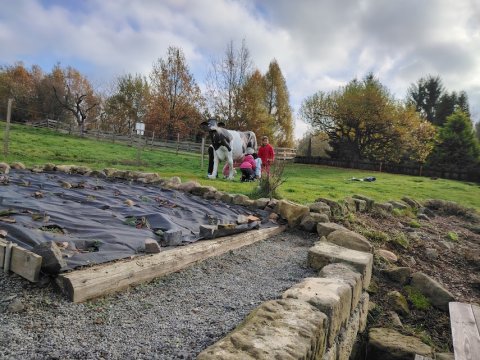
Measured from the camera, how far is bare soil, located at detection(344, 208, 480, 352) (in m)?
4.59

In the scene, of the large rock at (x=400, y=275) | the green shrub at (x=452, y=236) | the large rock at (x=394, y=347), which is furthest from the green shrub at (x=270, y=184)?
the large rock at (x=394, y=347)

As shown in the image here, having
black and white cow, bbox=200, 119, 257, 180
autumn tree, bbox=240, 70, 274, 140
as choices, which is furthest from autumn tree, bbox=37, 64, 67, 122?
black and white cow, bbox=200, 119, 257, 180

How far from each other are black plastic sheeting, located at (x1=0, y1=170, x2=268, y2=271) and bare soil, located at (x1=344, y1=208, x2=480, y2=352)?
204cm

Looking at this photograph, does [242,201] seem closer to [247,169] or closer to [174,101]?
[247,169]

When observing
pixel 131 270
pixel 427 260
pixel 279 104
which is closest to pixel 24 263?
pixel 131 270

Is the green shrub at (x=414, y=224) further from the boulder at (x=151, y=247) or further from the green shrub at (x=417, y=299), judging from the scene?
the boulder at (x=151, y=247)

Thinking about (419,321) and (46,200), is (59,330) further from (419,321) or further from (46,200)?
(419,321)

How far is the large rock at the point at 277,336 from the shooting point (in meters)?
1.92

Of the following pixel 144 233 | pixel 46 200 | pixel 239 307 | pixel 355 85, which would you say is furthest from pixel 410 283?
pixel 355 85

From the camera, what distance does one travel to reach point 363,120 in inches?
1125

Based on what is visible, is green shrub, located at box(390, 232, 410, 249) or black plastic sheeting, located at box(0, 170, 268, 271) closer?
black plastic sheeting, located at box(0, 170, 268, 271)

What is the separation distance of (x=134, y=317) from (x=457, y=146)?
32.6 m

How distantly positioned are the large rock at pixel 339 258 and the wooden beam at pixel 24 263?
2.90m

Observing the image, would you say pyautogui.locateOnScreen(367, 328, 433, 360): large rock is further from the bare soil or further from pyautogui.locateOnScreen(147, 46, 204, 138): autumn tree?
pyautogui.locateOnScreen(147, 46, 204, 138): autumn tree
